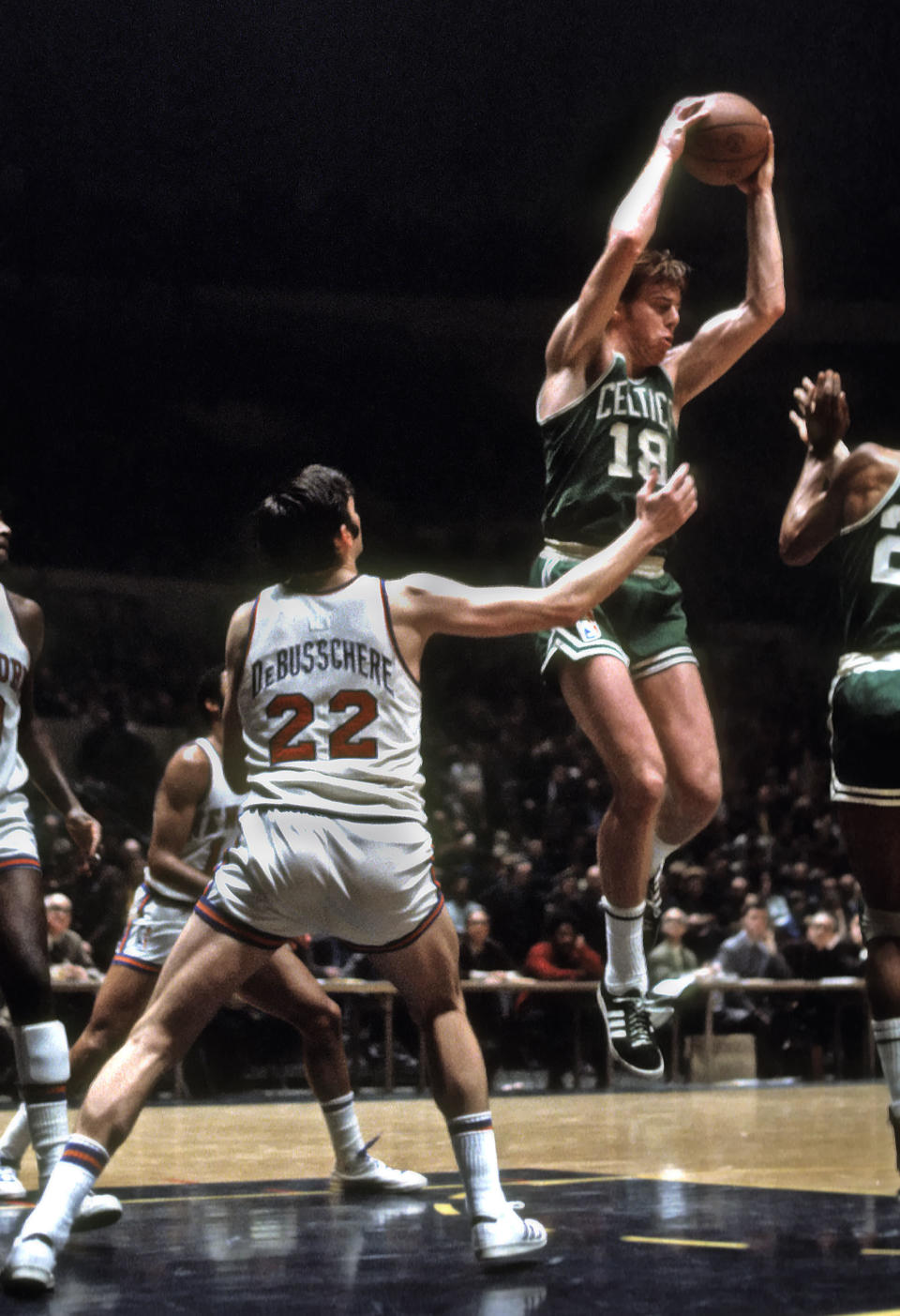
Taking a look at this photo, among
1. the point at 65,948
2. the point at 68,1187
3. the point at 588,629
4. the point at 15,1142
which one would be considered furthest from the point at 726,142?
the point at 65,948

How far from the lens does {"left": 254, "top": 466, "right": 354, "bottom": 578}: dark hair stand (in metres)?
4.12

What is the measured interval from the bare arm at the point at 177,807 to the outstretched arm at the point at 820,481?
2.53 m

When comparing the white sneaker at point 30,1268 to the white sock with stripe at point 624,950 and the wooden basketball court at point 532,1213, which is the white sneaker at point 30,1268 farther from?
the white sock with stripe at point 624,950

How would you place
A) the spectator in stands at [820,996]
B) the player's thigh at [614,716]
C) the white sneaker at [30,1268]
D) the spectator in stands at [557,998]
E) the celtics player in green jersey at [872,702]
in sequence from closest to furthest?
the white sneaker at [30,1268] < the celtics player in green jersey at [872,702] < the player's thigh at [614,716] < the spectator in stands at [557,998] < the spectator in stands at [820,996]

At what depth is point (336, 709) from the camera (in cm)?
405

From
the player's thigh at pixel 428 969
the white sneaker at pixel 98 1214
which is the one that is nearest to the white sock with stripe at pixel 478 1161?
the player's thigh at pixel 428 969

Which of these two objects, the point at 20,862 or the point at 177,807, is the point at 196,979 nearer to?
the point at 20,862

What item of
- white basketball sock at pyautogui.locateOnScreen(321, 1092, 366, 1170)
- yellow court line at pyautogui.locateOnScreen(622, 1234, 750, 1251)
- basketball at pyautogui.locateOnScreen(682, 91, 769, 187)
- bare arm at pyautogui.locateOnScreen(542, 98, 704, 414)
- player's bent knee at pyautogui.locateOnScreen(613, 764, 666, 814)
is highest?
basketball at pyautogui.locateOnScreen(682, 91, 769, 187)

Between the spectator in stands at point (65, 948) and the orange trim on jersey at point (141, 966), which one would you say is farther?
the spectator in stands at point (65, 948)

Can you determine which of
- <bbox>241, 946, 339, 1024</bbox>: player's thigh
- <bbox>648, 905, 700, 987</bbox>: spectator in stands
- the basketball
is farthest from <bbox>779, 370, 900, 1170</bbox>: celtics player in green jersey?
<bbox>648, 905, 700, 987</bbox>: spectator in stands

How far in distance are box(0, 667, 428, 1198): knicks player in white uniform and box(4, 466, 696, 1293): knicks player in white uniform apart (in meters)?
1.51

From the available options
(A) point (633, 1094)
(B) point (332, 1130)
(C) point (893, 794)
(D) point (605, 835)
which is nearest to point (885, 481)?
A: (C) point (893, 794)

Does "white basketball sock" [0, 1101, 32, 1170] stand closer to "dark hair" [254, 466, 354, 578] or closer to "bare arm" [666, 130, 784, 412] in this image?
"dark hair" [254, 466, 354, 578]

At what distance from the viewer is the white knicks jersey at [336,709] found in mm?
4008
